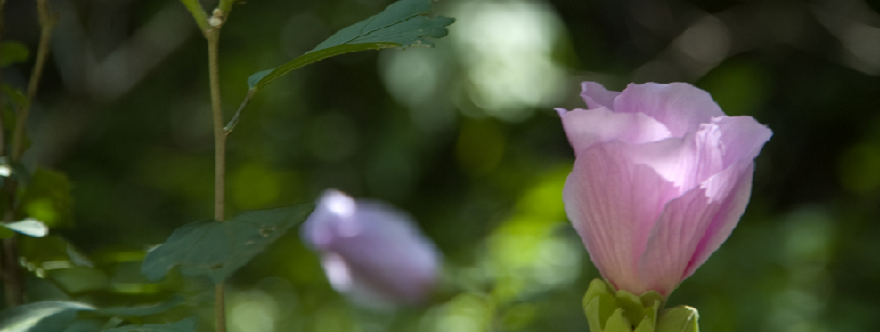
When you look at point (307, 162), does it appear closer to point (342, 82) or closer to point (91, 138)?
point (342, 82)

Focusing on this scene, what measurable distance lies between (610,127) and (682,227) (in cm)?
5

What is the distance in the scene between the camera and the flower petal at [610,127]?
298mm

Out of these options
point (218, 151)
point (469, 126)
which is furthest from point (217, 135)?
point (469, 126)

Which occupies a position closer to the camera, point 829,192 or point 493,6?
point 493,6

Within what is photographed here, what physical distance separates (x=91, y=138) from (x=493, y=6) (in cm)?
90

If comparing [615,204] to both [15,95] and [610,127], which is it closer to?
[610,127]

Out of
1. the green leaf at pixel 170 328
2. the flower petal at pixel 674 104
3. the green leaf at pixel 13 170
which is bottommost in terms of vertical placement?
the green leaf at pixel 170 328

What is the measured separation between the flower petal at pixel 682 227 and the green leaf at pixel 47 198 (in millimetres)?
282

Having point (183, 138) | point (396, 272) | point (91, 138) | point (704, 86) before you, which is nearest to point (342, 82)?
point (183, 138)

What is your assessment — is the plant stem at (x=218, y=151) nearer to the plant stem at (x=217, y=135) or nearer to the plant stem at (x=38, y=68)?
the plant stem at (x=217, y=135)

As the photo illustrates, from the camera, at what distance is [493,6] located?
1206mm

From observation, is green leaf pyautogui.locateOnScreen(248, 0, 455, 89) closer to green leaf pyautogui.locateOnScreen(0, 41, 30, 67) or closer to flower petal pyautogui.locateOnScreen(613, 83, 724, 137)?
flower petal pyautogui.locateOnScreen(613, 83, 724, 137)

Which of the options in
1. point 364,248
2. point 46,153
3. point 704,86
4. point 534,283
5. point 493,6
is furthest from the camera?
point 704,86

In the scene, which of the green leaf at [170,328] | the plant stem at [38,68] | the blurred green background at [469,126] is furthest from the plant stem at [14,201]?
the blurred green background at [469,126]
